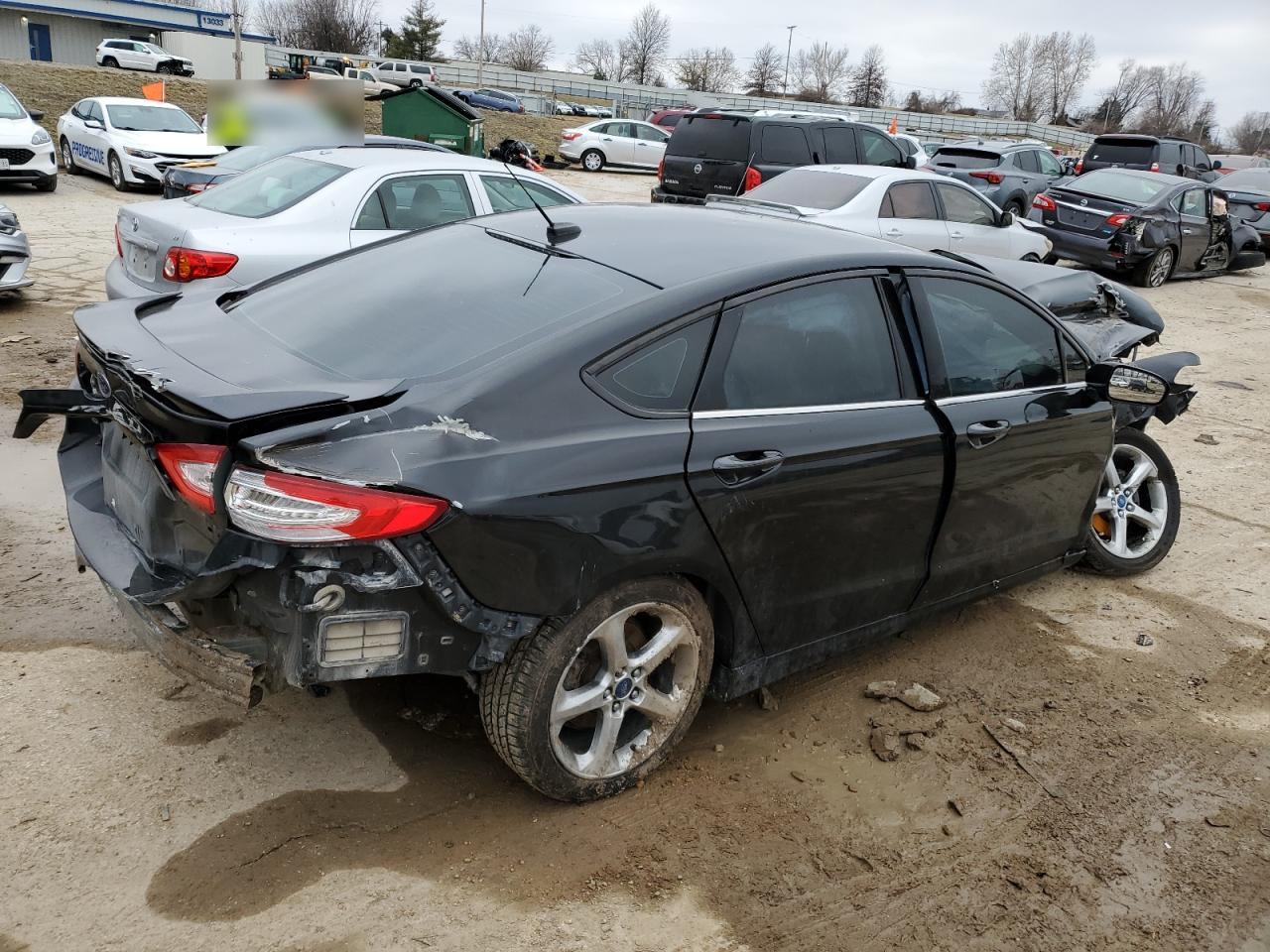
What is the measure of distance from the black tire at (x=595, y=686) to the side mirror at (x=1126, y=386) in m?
2.22

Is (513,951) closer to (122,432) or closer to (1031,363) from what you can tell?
(122,432)

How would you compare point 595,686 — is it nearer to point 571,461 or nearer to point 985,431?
point 571,461

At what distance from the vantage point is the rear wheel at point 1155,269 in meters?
14.4

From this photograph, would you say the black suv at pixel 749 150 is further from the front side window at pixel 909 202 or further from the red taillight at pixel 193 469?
the red taillight at pixel 193 469

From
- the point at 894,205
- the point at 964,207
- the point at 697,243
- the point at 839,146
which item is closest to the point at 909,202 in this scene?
the point at 894,205

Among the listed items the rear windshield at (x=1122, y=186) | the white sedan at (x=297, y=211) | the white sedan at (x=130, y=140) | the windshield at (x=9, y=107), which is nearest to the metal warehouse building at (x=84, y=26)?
the white sedan at (x=130, y=140)

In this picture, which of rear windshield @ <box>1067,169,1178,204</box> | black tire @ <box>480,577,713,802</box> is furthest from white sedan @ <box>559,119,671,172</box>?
black tire @ <box>480,577,713,802</box>

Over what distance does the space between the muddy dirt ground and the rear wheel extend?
11.6 m

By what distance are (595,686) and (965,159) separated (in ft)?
61.5

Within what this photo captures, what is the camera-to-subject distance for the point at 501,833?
2.96 m

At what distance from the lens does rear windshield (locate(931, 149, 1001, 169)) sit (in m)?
19.2

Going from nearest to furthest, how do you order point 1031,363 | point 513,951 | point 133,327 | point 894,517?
point 513,951
point 133,327
point 894,517
point 1031,363

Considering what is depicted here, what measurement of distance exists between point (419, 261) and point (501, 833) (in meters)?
1.91

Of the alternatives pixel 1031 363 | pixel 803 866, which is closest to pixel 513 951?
pixel 803 866
